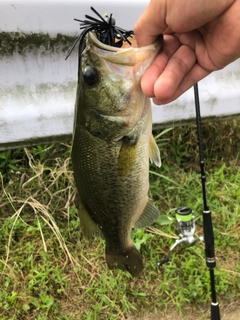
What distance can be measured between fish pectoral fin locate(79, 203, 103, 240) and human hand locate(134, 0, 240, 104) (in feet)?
1.97

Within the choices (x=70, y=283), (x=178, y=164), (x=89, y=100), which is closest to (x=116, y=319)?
(x=70, y=283)

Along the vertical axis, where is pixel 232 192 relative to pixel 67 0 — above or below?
below

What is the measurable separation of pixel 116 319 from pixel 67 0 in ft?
6.69

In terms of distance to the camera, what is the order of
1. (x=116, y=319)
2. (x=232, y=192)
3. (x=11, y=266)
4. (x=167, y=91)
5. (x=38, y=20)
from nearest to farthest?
(x=167, y=91), (x=38, y=20), (x=116, y=319), (x=11, y=266), (x=232, y=192)

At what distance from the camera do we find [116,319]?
2.56 meters

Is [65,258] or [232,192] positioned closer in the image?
[65,258]

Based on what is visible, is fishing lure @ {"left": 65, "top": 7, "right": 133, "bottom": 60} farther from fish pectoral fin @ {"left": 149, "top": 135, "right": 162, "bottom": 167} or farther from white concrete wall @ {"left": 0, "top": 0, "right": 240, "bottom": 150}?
white concrete wall @ {"left": 0, "top": 0, "right": 240, "bottom": 150}

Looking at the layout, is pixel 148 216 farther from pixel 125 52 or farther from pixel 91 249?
pixel 91 249

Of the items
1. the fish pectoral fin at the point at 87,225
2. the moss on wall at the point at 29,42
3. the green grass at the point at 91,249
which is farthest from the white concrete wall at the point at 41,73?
the fish pectoral fin at the point at 87,225

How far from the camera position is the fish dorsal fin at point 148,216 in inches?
75.0

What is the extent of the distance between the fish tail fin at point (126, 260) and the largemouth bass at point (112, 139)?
0.05m

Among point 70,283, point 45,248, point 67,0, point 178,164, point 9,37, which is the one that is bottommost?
point 70,283

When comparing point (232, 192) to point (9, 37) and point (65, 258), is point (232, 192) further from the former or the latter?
point (9, 37)

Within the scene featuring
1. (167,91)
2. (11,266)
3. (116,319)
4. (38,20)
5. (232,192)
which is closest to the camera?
(167,91)
